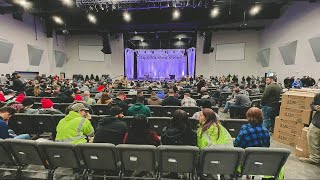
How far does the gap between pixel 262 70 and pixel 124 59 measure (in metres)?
11.9

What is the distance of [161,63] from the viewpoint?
2530 cm

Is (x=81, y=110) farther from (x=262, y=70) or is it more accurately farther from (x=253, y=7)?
(x=262, y=70)

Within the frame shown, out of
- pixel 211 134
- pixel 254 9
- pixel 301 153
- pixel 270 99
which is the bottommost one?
pixel 301 153

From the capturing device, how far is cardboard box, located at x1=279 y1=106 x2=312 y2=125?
3.98 metres

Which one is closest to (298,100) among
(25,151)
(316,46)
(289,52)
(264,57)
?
(25,151)

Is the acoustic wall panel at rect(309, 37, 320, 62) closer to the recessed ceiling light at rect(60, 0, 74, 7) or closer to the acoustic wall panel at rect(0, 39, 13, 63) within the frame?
the recessed ceiling light at rect(60, 0, 74, 7)

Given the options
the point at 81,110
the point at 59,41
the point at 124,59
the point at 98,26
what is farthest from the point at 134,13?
the point at 81,110

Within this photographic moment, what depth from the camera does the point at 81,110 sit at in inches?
124

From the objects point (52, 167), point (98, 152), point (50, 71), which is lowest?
point (52, 167)

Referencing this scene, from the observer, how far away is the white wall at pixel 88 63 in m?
19.4

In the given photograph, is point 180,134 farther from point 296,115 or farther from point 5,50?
point 5,50

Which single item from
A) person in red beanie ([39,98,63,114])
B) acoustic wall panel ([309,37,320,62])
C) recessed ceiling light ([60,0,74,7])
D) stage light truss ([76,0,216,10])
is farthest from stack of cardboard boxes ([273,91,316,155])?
recessed ceiling light ([60,0,74,7])

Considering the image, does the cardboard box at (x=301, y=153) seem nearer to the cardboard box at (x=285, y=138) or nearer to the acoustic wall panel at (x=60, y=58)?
the cardboard box at (x=285, y=138)

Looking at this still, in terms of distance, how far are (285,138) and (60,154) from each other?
4.34 metres
